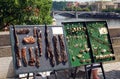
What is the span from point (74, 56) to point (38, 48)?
0.86 m

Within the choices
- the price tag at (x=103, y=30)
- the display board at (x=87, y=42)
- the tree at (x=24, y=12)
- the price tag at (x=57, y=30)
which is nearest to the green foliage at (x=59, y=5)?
the tree at (x=24, y=12)

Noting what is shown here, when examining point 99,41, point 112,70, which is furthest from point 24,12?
point 99,41

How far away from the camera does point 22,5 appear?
23672 mm

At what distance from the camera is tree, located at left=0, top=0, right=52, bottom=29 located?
2347 centimetres

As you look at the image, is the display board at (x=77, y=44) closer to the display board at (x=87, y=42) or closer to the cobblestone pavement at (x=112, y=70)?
the display board at (x=87, y=42)

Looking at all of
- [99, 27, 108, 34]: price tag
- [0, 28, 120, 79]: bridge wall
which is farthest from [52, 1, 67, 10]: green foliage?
[99, 27, 108, 34]: price tag

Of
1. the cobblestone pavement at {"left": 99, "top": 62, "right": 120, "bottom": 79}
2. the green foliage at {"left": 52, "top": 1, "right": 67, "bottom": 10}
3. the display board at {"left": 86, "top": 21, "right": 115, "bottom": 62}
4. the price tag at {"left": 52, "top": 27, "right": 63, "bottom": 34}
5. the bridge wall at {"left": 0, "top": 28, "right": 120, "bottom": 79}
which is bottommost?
the green foliage at {"left": 52, "top": 1, "right": 67, "bottom": 10}

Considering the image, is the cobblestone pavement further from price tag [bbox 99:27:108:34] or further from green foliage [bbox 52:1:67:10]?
green foliage [bbox 52:1:67:10]

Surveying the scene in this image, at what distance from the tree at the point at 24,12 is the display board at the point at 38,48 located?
16.4m

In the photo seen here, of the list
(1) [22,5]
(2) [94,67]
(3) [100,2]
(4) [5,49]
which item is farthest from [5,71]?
(3) [100,2]

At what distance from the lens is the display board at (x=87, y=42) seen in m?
7.06

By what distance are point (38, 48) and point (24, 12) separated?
1745 centimetres

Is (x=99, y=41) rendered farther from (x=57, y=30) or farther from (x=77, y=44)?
(x=57, y=30)

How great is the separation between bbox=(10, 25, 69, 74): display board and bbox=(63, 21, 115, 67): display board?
0.20 m
